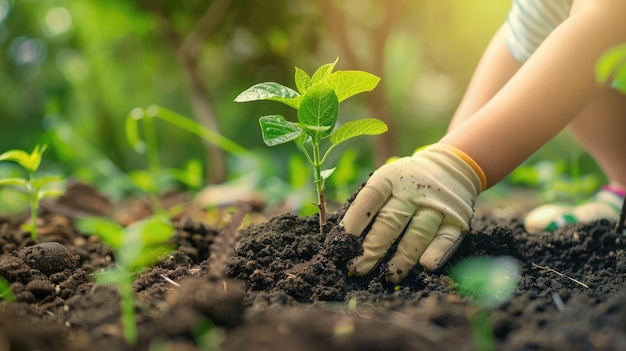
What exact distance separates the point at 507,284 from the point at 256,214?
1.27 m

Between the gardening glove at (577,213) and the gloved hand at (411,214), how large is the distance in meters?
0.64

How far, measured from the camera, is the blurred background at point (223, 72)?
3.08 metres

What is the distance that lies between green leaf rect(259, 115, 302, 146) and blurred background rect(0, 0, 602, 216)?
2.56 ft

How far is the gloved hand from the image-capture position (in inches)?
42.4

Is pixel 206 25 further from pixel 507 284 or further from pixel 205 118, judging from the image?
pixel 507 284

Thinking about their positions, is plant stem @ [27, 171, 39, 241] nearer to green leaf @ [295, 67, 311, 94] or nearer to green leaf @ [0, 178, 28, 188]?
green leaf @ [0, 178, 28, 188]

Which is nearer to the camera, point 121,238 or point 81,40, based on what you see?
point 121,238

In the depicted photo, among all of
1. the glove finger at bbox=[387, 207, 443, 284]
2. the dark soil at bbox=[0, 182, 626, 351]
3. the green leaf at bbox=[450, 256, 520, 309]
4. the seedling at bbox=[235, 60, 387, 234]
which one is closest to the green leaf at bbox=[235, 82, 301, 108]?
the seedling at bbox=[235, 60, 387, 234]

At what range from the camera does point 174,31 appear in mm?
3352

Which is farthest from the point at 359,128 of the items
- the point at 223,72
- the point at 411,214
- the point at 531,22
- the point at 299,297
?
the point at 223,72

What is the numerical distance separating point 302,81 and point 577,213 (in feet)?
3.76

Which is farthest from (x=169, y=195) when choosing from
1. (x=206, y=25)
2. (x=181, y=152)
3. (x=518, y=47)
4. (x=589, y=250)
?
(x=181, y=152)

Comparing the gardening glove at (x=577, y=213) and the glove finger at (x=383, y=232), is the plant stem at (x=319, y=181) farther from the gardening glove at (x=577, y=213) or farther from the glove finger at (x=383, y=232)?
the gardening glove at (x=577, y=213)

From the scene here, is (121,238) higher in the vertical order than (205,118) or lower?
higher
